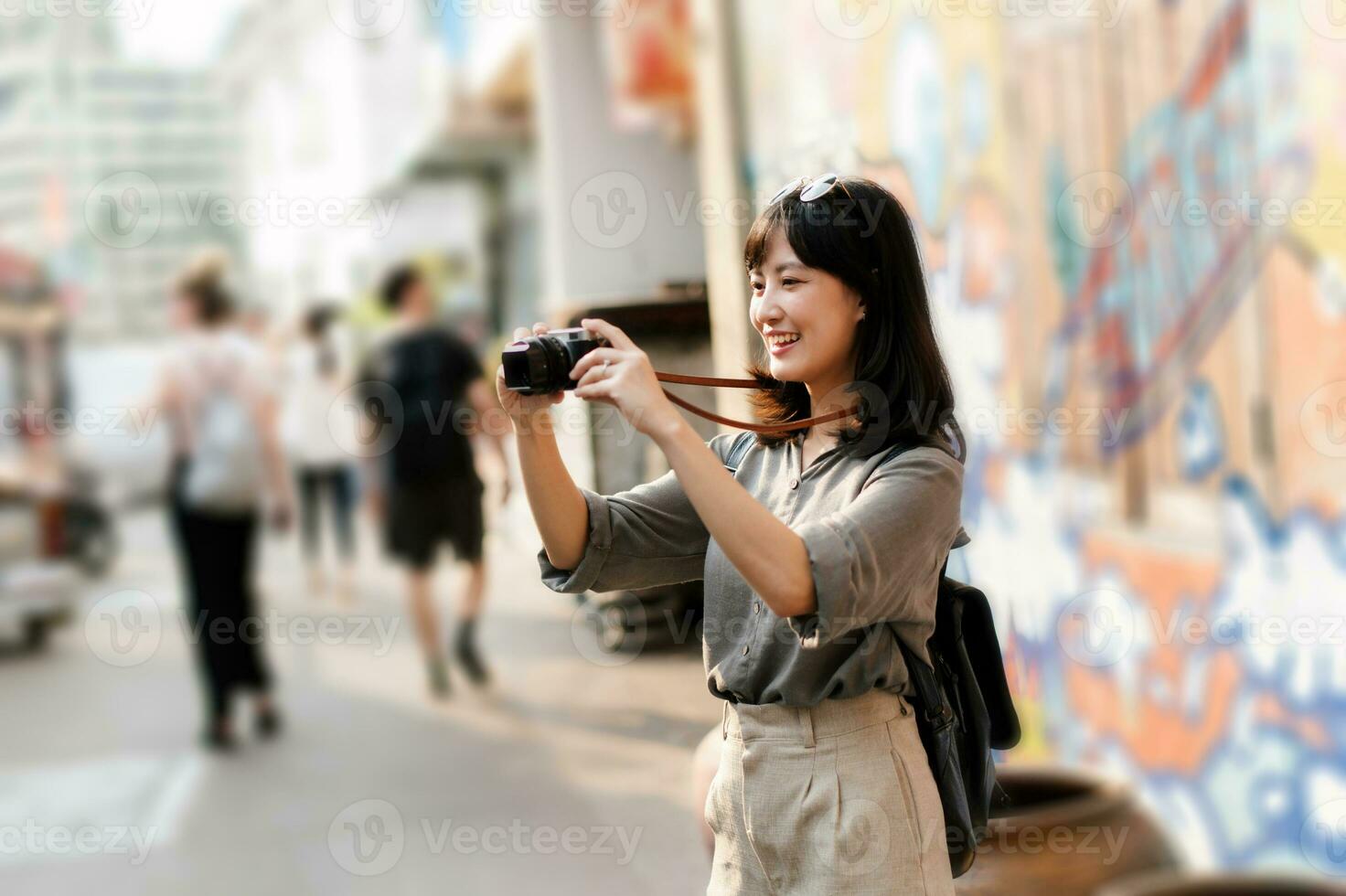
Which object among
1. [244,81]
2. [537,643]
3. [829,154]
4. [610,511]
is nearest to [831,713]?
[610,511]

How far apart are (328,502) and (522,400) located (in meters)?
8.24

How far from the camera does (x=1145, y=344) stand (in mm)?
4203

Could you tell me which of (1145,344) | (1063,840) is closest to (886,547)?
(1063,840)

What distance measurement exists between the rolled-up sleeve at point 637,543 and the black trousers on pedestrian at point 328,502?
7630 mm

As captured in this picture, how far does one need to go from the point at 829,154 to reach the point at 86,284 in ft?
37.4

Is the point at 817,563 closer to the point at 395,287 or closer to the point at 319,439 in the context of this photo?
the point at 395,287

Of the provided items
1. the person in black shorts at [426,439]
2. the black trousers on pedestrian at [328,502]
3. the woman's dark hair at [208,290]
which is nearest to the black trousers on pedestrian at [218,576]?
the person in black shorts at [426,439]

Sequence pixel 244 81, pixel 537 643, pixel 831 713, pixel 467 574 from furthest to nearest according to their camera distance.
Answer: pixel 244 81
pixel 537 643
pixel 467 574
pixel 831 713

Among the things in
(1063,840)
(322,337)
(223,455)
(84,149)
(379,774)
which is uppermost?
(84,149)

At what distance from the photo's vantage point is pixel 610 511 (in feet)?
5.95

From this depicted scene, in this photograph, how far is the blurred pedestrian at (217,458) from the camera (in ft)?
20.0

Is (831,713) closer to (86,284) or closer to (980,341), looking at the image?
(980,341)

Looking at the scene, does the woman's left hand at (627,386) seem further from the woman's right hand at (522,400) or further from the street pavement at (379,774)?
the street pavement at (379,774)

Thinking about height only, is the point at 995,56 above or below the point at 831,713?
above
